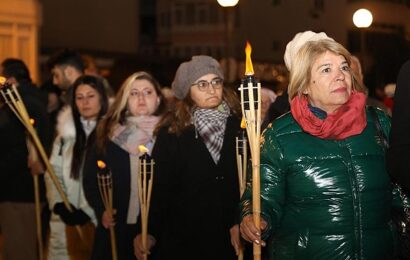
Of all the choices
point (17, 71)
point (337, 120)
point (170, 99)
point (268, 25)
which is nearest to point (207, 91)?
point (337, 120)

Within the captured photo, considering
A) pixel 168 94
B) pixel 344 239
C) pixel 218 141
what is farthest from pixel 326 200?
pixel 168 94

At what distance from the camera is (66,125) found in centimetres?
739

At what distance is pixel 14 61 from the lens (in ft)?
27.8

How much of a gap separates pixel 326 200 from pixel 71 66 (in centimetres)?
512

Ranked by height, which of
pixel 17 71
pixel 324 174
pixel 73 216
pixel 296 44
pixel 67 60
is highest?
pixel 67 60

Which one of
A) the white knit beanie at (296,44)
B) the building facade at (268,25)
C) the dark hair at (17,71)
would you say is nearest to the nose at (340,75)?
the white knit beanie at (296,44)

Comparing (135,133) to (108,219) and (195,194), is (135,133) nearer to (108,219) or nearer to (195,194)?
(108,219)

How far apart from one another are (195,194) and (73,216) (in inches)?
70.8

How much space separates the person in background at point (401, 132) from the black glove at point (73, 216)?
3.75m

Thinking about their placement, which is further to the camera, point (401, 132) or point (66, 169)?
point (66, 169)

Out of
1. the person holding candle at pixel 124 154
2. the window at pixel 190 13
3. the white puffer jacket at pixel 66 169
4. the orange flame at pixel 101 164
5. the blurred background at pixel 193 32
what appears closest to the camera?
the orange flame at pixel 101 164

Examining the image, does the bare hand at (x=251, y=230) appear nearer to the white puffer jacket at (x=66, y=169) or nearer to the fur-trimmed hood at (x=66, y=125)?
the white puffer jacket at (x=66, y=169)

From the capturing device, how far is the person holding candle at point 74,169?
7.20 m

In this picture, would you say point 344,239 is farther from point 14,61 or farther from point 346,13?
point 346,13
